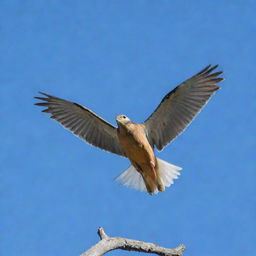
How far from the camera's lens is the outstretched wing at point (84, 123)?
10281 millimetres

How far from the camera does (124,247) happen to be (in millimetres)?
6355

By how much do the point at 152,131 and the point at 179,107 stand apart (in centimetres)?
64

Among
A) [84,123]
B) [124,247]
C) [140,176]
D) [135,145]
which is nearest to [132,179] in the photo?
[140,176]

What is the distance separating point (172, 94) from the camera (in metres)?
→ 9.66

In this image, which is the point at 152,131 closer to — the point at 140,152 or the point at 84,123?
the point at 140,152

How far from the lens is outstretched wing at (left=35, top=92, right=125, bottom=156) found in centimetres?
1028

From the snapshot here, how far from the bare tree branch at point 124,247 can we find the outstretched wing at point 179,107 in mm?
3342

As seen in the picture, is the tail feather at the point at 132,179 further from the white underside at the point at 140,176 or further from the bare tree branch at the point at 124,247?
the bare tree branch at the point at 124,247

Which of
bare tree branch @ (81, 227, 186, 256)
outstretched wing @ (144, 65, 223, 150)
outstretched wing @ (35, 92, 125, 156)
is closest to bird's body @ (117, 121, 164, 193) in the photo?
outstretched wing @ (144, 65, 223, 150)

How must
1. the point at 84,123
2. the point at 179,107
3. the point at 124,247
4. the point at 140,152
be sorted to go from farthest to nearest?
the point at 84,123
the point at 179,107
the point at 140,152
the point at 124,247

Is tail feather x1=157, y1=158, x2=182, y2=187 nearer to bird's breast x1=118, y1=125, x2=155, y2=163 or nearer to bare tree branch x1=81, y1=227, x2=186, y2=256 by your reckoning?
A: bird's breast x1=118, y1=125, x2=155, y2=163

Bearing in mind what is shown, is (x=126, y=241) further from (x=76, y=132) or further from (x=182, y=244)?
(x=76, y=132)

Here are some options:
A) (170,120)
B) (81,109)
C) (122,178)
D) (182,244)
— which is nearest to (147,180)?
(122,178)

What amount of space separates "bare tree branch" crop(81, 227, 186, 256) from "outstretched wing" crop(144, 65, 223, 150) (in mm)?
3342
